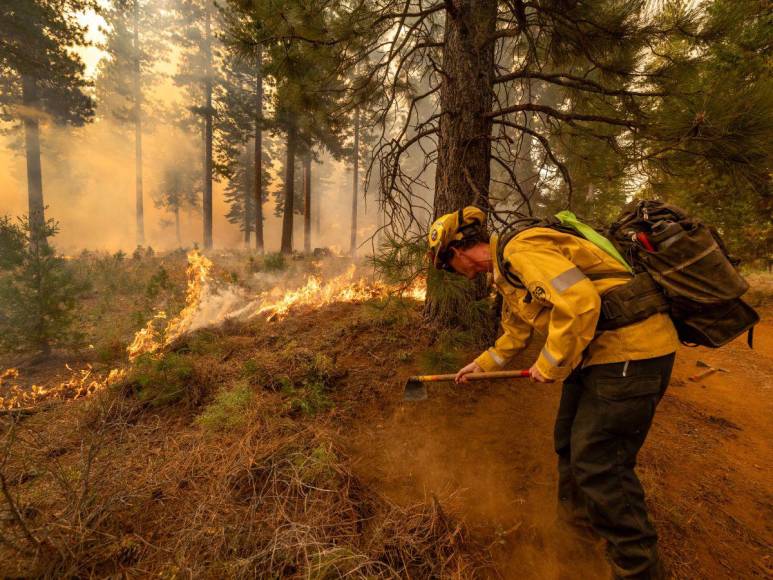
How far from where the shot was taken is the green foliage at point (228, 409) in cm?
347

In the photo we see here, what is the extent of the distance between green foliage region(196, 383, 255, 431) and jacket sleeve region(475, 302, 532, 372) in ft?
8.19

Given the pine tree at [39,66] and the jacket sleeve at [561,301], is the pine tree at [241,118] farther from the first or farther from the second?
the jacket sleeve at [561,301]

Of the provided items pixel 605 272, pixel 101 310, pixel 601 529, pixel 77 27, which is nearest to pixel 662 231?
pixel 605 272

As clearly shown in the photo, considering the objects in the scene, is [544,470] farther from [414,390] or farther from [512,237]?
[512,237]

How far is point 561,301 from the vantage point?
194cm

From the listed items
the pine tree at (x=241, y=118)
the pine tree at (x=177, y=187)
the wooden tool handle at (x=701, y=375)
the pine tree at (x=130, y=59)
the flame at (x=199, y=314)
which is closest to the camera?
the flame at (x=199, y=314)

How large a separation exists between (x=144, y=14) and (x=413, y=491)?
31.5 m

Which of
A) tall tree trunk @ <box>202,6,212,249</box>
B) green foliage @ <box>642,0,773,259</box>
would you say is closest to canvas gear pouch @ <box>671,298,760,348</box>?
green foliage @ <box>642,0,773,259</box>

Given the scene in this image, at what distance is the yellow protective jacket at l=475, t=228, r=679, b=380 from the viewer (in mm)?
1938

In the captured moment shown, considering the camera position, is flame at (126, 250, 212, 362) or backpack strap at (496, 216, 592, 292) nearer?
backpack strap at (496, 216, 592, 292)

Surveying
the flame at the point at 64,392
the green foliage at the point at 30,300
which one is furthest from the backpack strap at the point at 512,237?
the green foliage at the point at 30,300

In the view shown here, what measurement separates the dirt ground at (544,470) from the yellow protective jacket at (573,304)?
1.42m

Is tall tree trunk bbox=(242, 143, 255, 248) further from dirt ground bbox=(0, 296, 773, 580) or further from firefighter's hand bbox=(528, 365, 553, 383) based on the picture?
firefighter's hand bbox=(528, 365, 553, 383)

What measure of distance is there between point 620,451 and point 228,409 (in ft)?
11.6
